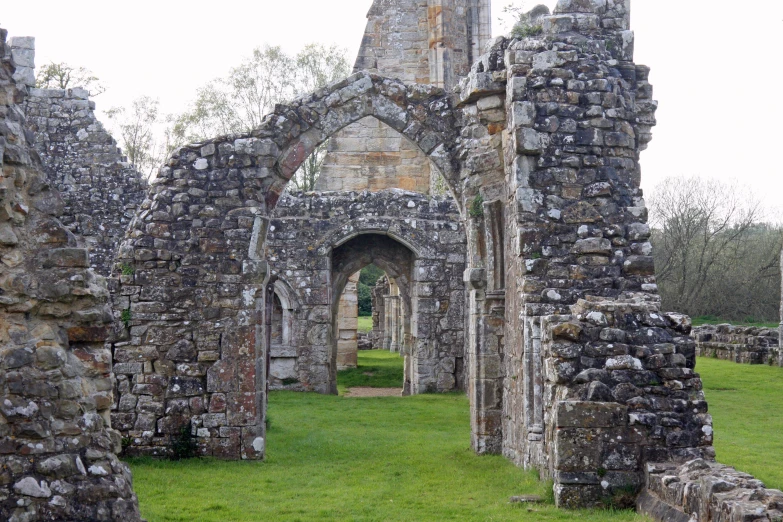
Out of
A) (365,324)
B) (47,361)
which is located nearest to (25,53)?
(47,361)

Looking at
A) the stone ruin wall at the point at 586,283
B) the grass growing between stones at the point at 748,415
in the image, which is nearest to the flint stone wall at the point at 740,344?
the grass growing between stones at the point at 748,415

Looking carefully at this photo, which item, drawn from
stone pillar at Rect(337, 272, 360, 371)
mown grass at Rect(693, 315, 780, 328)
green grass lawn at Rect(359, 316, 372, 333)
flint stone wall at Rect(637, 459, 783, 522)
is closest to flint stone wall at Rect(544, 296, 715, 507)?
flint stone wall at Rect(637, 459, 783, 522)

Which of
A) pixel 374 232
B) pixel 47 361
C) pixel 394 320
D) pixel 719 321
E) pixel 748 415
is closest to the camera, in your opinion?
pixel 47 361

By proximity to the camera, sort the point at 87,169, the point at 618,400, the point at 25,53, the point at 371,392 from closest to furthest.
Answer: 1. the point at 618,400
2. the point at 25,53
3. the point at 87,169
4. the point at 371,392

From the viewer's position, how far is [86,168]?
16562 mm

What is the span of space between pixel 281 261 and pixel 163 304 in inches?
288

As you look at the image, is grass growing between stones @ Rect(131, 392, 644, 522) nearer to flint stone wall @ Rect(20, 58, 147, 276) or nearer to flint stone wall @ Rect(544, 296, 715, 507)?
flint stone wall @ Rect(544, 296, 715, 507)

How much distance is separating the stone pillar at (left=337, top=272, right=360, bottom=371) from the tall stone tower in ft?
8.06

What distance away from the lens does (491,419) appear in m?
10.3

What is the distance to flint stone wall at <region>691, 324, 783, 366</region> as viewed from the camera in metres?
21.6

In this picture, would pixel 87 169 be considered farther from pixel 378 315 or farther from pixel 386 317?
pixel 378 315

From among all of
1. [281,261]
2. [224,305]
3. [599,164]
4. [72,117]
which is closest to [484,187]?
[599,164]

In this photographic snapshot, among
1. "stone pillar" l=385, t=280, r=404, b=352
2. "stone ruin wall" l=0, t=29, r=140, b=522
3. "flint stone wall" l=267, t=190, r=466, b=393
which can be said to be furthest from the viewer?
"stone pillar" l=385, t=280, r=404, b=352

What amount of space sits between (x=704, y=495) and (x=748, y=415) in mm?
8427
